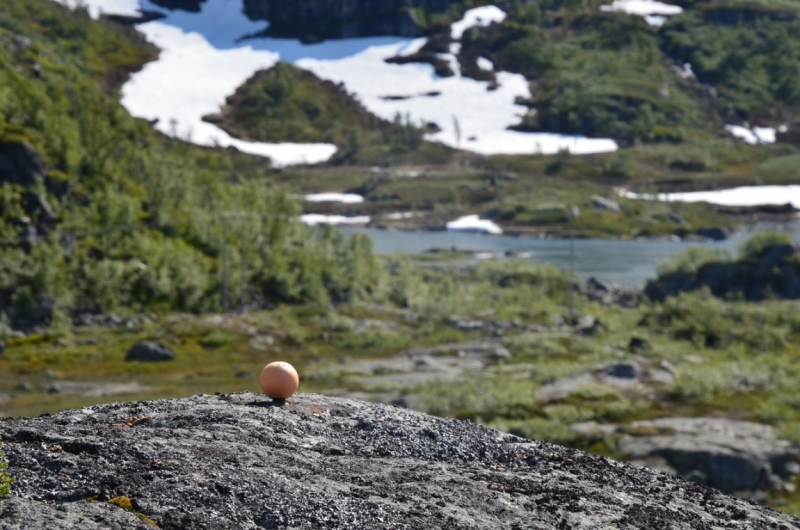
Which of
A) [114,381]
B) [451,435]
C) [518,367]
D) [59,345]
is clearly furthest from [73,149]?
[451,435]

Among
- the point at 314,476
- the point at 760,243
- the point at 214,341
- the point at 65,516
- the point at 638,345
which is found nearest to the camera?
the point at 65,516

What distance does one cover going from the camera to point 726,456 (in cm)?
3691

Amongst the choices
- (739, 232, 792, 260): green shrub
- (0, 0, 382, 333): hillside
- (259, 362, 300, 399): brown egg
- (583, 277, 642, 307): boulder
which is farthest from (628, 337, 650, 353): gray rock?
(259, 362, 300, 399): brown egg

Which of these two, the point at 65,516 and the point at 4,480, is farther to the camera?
the point at 4,480

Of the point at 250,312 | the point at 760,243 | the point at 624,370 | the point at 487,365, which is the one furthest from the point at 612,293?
the point at 624,370

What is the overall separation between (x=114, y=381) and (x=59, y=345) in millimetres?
11019

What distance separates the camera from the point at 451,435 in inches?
449

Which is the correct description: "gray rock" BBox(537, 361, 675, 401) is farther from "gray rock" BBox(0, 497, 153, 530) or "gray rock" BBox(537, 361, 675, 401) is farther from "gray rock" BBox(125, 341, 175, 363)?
→ "gray rock" BBox(0, 497, 153, 530)

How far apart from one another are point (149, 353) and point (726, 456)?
127 feet

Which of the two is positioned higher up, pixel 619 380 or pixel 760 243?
pixel 619 380

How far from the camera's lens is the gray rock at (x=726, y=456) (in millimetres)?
36219

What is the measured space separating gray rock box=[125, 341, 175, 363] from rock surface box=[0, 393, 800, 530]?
5227 cm

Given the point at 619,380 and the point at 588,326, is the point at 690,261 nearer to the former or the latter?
the point at 588,326

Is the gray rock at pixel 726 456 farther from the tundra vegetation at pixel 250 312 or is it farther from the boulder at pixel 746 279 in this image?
the boulder at pixel 746 279
